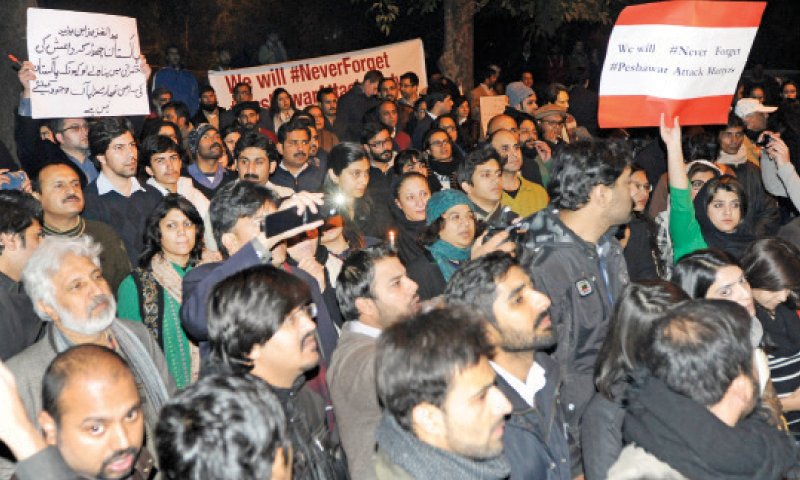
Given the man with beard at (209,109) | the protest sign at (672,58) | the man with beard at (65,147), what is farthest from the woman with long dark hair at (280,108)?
the protest sign at (672,58)

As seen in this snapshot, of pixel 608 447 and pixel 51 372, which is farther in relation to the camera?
pixel 608 447

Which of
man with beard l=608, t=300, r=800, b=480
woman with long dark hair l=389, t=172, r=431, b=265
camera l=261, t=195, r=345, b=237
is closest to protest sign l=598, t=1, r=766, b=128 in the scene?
woman with long dark hair l=389, t=172, r=431, b=265

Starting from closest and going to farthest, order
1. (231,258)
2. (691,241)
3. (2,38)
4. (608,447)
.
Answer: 1. (608,447)
2. (231,258)
3. (691,241)
4. (2,38)

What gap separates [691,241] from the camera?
5.27m

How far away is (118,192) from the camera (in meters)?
6.23

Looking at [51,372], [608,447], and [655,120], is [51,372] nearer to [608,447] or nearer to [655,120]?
[608,447]

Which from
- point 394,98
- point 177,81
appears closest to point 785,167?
point 394,98

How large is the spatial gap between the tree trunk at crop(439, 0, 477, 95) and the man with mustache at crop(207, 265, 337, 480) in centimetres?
1249

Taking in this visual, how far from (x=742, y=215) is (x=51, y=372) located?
4.78 meters

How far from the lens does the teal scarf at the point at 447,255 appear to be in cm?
544

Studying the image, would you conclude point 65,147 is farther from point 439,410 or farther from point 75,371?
point 439,410

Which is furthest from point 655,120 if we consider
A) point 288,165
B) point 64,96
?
point 64,96

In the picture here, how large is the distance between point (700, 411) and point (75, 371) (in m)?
2.12

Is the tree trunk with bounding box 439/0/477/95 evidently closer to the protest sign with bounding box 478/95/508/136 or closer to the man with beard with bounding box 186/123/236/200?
the protest sign with bounding box 478/95/508/136
